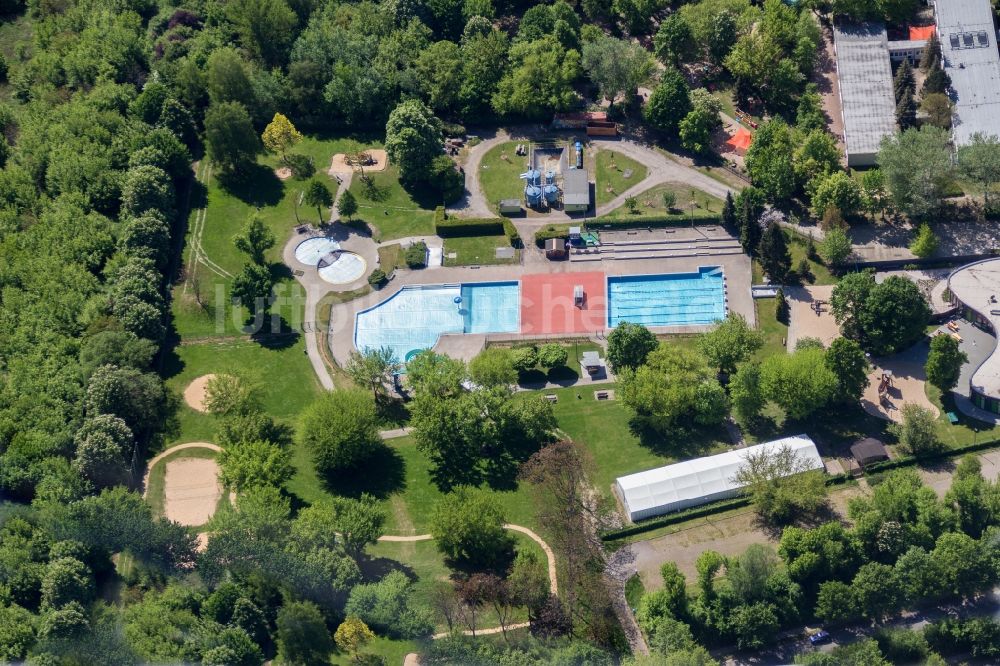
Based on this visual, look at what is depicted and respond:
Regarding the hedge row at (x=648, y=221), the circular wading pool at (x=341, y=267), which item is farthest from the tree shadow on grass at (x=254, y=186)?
the hedge row at (x=648, y=221)

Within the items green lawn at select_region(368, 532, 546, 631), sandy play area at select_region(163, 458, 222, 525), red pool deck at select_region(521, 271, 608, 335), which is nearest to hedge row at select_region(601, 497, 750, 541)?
green lawn at select_region(368, 532, 546, 631)

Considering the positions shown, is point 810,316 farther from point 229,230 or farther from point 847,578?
point 229,230

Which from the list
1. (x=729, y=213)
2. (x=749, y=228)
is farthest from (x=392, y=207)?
(x=749, y=228)

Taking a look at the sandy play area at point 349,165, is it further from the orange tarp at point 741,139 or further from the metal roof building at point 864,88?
the metal roof building at point 864,88

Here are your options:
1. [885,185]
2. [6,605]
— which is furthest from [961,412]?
[6,605]

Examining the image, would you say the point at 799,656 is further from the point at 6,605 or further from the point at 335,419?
the point at 6,605

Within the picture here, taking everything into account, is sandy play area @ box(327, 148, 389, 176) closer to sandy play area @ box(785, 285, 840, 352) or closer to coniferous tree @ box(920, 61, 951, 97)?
sandy play area @ box(785, 285, 840, 352)
